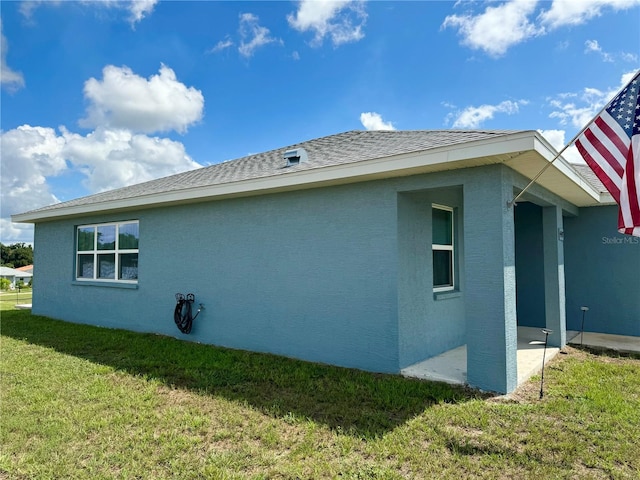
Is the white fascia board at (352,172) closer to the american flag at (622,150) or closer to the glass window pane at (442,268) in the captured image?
the american flag at (622,150)

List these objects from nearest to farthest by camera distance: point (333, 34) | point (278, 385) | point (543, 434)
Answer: point (543, 434) → point (278, 385) → point (333, 34)

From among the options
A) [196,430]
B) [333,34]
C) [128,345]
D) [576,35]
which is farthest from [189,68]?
[196,430]

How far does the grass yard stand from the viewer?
8.92 feet

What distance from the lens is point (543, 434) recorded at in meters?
3.17

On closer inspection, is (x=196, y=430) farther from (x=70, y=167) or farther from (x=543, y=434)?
(x=70, y=167)

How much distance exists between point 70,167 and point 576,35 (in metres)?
20.7

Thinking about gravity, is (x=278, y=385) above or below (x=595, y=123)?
below

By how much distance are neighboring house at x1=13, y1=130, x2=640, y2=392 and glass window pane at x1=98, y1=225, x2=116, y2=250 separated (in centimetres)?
5

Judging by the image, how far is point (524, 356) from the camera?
18.7 ft

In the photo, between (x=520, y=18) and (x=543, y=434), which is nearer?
(x=543, y=434)

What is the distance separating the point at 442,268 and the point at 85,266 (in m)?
8.88

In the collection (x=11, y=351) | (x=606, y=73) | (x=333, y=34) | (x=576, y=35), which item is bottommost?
(x=11, y=351)

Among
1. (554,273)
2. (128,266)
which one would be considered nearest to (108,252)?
(128,266)

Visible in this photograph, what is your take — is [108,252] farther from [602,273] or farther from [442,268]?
[602,273]
